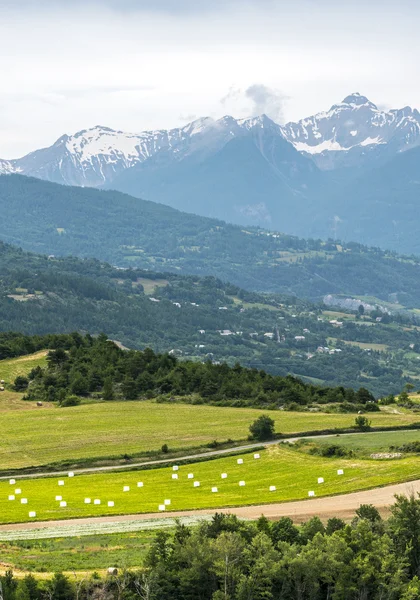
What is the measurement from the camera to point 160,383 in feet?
530

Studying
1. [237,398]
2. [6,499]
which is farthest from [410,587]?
[237,398]

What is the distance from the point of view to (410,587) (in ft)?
208

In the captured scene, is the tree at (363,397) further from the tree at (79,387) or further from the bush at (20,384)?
the bush at (20,384)

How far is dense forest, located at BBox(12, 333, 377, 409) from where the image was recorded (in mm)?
151812

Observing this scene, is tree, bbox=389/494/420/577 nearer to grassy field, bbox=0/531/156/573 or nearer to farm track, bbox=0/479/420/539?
farm track, bbox=0/479/420/539

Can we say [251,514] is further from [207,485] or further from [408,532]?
[408,532]

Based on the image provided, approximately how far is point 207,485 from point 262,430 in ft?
74.7

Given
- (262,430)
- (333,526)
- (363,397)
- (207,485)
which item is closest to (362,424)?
(262,430)

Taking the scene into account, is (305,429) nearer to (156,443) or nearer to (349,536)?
(156,443)

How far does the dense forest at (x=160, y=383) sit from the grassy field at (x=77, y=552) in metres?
69.2

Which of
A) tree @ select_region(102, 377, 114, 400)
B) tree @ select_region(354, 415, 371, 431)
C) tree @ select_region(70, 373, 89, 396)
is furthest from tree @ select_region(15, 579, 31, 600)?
tree @ select_region(70, 373, 89, 396)

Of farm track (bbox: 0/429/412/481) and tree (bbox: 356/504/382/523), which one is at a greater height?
farm track (bbox: 0/429/412/481)

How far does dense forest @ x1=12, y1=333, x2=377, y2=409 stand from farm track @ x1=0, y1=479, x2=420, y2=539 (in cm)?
5469

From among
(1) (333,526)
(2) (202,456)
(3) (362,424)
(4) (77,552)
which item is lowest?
(4) (77,552)
